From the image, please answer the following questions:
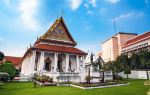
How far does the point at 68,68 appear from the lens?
1299 inches

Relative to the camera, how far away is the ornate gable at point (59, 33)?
33.2m

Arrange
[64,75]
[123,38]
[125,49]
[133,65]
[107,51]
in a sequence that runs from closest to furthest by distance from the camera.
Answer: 1. [64,75]
2. [133,65]
3. [125,49]
4. [123,38]
5. [107,51]

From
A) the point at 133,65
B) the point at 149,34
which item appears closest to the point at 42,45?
the point at 133,65

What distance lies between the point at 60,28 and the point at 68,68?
29.5ft

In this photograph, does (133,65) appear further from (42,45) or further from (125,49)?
(42,45)

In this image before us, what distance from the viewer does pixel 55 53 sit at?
31.4 meters

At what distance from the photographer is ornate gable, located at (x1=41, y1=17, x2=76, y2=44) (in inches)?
1309

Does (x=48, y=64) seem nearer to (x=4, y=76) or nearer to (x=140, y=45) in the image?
(x=4, y=76)

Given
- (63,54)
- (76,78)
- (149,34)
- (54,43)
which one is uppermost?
(149,34)

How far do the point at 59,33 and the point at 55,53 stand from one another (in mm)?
5394

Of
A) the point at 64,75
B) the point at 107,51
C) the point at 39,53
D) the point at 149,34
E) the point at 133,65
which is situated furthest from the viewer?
the point at 107,51

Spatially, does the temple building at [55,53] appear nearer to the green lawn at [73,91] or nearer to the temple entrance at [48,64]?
the temple entrance at [48,64]

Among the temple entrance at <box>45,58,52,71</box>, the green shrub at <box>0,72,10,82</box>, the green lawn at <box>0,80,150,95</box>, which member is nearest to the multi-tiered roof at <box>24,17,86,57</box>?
the temple entrance at <box>45,58,52,71</box>

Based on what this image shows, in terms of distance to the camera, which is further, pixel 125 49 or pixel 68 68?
pixel 125 49
